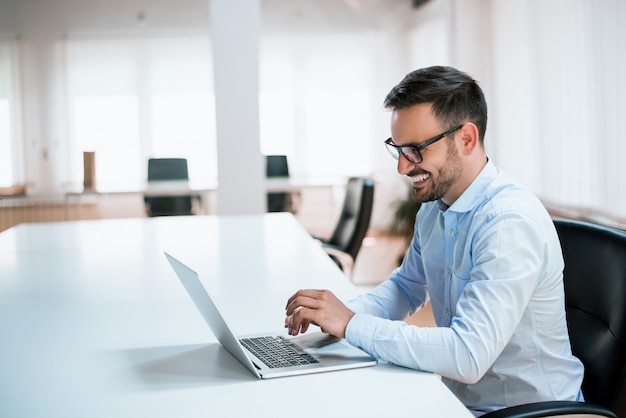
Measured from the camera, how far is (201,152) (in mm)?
9359

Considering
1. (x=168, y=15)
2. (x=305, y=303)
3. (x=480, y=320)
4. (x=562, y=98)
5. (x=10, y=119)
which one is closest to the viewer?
(x=480, y=320)

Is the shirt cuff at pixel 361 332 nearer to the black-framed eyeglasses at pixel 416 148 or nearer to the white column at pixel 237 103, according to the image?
the black-framed eyeglasses at pixel 416 148

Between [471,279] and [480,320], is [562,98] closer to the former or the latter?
[471,279]

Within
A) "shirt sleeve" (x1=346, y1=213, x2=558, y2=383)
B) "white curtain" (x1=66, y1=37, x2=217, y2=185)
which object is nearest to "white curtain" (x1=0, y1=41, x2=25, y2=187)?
"white curtain" (x1=66, y1=37, x2=217, y2=185)

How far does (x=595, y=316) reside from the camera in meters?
1.60

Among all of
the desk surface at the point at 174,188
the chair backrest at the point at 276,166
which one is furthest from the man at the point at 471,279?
the chair backrest at the point at 276,166

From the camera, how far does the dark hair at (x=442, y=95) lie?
1.54 meters

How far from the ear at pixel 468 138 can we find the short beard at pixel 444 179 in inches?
0.9

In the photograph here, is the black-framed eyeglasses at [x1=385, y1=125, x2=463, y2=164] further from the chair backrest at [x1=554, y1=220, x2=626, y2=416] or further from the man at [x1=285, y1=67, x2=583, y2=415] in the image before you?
the chair backrest at [x1=554, y1=220, x2=626, y2=416]

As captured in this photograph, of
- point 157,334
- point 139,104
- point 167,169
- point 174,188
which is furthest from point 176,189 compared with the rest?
point 157,334

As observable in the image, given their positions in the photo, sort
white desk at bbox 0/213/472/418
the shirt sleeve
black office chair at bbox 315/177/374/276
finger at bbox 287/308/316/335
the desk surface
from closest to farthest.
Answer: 1. white desk at bbox 0/213/472/418
2. the shirt sleeve
3. finger at bbox 287/308/316/335
4. black office chair at bbox 315/177/374/276
5. the desk surface

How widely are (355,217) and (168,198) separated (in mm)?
3890

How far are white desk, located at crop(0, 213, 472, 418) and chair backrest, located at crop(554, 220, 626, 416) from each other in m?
0.43

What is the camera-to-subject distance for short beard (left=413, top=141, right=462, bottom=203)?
1.57 metres
